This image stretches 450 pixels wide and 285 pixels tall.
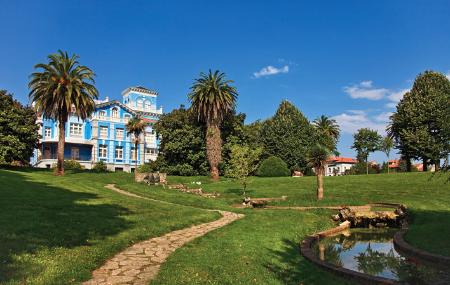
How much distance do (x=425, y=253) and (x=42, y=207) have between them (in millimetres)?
15556

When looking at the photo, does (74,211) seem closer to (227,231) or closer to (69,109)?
(227,231)

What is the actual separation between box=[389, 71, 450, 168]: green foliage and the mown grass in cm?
4360

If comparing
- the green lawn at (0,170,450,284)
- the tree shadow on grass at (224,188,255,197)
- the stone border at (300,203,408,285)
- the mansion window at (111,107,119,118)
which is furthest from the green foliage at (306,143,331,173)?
the mansion window at (111,107,119,118)

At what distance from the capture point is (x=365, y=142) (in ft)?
275

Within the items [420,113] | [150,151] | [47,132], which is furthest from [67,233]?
[150,151]

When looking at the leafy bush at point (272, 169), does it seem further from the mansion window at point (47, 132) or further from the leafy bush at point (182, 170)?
the mansion window at point (47, 132)

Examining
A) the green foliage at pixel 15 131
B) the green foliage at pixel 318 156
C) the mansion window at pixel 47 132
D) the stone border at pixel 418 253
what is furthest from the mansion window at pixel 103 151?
the stone border at pixel 418 253

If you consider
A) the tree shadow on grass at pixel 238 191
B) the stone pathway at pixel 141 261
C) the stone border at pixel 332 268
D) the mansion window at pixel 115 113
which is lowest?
the stone border at pixel 332 268

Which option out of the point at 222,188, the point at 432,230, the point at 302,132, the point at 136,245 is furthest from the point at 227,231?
the point at 302,132

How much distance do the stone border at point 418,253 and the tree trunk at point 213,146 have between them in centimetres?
3556

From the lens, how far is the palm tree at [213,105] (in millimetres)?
51469

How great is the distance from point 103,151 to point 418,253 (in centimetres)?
7312

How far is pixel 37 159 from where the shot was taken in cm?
7425

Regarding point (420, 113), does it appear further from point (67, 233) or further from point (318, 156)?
point (67, 233)
